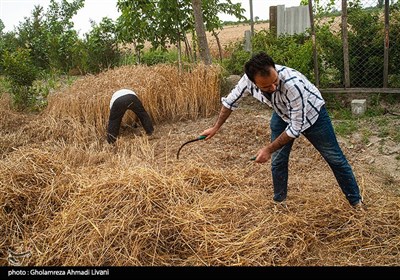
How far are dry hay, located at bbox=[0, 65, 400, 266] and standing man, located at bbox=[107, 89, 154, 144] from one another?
125 cm

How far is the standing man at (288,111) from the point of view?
8.65 feet

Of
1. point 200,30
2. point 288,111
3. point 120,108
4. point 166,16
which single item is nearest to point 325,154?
point 288,111

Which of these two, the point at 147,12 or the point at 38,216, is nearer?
the point at 38,216

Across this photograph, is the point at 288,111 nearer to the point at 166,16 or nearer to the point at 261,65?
the point at 261,65

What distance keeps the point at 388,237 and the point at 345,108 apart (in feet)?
11.3

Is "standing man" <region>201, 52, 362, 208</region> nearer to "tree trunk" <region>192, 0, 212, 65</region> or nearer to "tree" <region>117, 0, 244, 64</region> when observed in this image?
"tree trunk" <region>192, 0, 212, 65</region>

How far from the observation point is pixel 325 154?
302 centimetres

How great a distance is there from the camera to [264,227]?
3.04 m

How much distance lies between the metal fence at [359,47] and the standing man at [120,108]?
2705mm

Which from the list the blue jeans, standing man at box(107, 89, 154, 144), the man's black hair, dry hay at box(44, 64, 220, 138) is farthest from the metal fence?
the man's black hair

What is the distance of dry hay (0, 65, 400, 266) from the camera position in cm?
282

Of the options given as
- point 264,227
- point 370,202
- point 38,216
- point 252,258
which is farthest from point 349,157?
point 38,216

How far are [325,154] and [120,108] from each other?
10.5 ft
